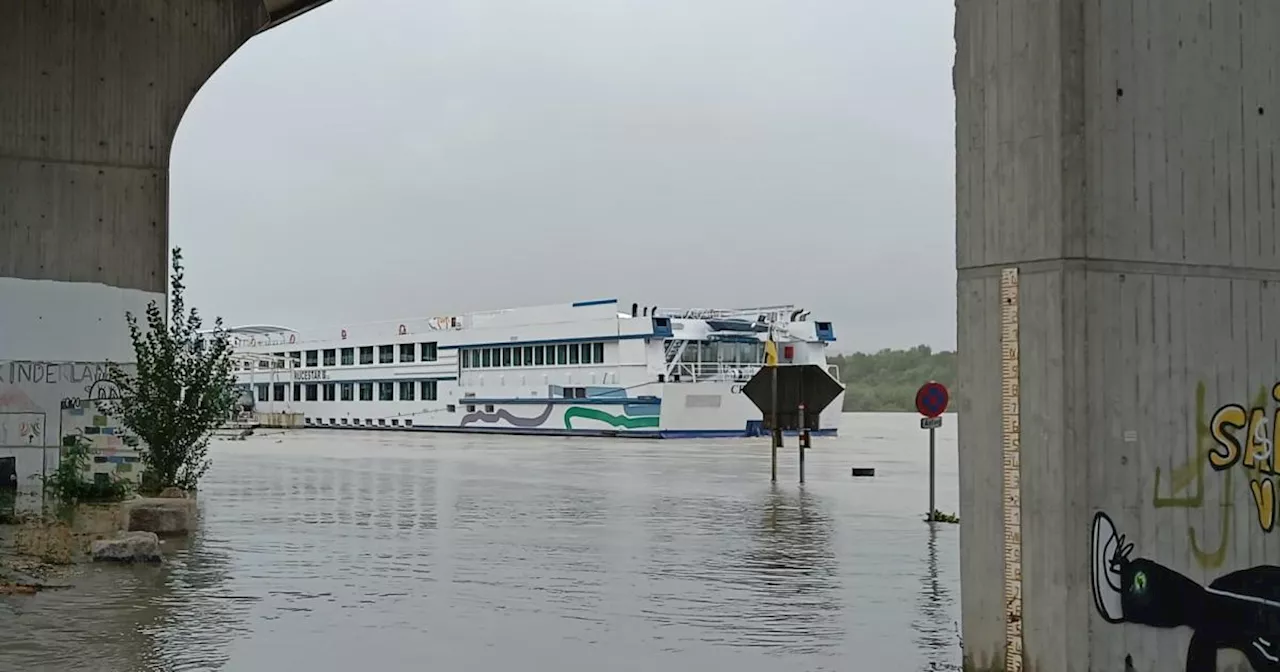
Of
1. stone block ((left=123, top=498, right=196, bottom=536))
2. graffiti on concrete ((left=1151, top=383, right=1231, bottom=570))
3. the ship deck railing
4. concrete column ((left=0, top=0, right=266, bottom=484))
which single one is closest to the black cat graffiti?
graffiti on concrete ((left=1151, top=383, right=1231, bottom=570))

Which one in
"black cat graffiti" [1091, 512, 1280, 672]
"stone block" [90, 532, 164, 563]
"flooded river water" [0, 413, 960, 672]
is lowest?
"flooded river water" [0, 413, 960, 672]

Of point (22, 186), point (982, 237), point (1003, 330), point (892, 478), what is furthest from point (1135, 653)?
point (892, 478)

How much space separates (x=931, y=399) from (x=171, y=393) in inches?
412

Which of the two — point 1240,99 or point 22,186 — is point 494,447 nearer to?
point 22,186

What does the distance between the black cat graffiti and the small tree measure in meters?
13.0

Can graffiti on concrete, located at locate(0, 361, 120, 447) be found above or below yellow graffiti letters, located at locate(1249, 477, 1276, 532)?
above

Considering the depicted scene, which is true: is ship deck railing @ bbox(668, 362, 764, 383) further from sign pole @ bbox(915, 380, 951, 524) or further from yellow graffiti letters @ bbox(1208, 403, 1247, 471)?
yellow graffiti letters @ bbox(1208, 403, 1247, 471)

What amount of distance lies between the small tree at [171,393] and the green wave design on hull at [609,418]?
47.8m

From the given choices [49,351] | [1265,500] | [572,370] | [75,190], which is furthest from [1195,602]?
[572,370]

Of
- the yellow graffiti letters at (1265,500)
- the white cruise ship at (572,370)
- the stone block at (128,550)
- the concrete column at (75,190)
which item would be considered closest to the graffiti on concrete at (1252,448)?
the yellow graffiti letters at (1265,500)

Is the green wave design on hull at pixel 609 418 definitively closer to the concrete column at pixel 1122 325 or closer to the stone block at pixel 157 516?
the stone block at pixel 157 516

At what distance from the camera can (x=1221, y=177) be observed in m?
8.30

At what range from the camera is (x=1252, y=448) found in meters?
8.32

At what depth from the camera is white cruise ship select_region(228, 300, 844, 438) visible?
6662 cm
